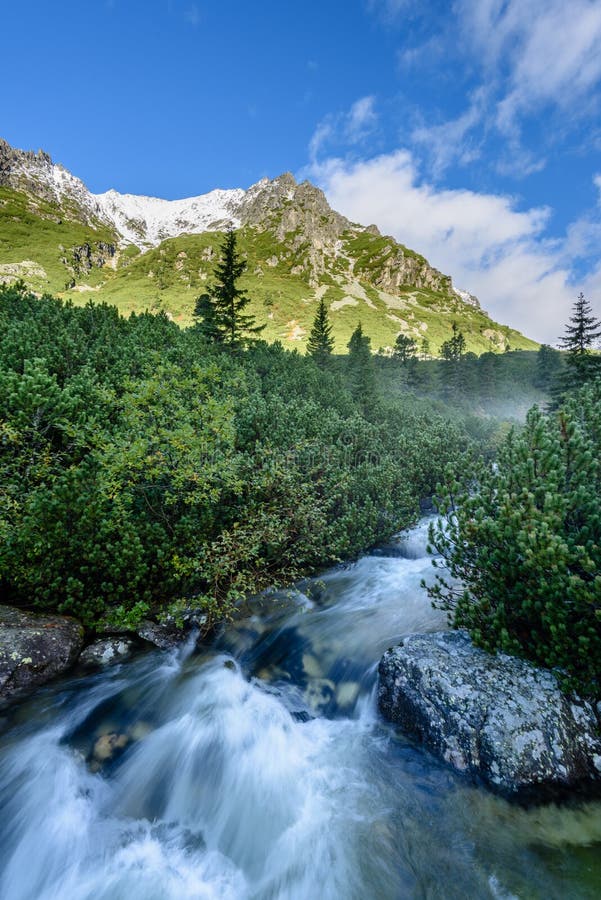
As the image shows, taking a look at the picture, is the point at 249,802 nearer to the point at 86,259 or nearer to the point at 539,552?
the point at 539,552

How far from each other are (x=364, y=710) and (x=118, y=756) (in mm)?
4789

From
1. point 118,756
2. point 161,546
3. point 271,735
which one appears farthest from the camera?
point 161,546

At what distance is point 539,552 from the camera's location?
6.16 meters

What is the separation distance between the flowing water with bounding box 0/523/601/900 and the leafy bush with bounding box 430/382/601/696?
226 centimetres

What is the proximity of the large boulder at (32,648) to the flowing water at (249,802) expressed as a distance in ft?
1.50

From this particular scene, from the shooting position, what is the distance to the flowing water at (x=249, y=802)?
17.1 ft

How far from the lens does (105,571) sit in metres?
9.38

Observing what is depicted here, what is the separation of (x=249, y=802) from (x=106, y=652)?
4.66m

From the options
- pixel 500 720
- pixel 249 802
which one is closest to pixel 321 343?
pixel 500 720

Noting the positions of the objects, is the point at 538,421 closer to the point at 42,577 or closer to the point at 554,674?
the point at 554,674

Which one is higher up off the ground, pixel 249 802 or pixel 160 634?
pixel 160 634

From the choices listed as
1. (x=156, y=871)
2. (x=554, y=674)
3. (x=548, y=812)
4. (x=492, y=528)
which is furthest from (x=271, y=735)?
(x=492, y=528)

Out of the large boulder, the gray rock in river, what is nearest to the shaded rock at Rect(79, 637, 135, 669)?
the large boulder

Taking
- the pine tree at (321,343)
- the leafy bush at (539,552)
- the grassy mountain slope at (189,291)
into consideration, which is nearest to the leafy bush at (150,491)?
the leafy bush at (539,552)
